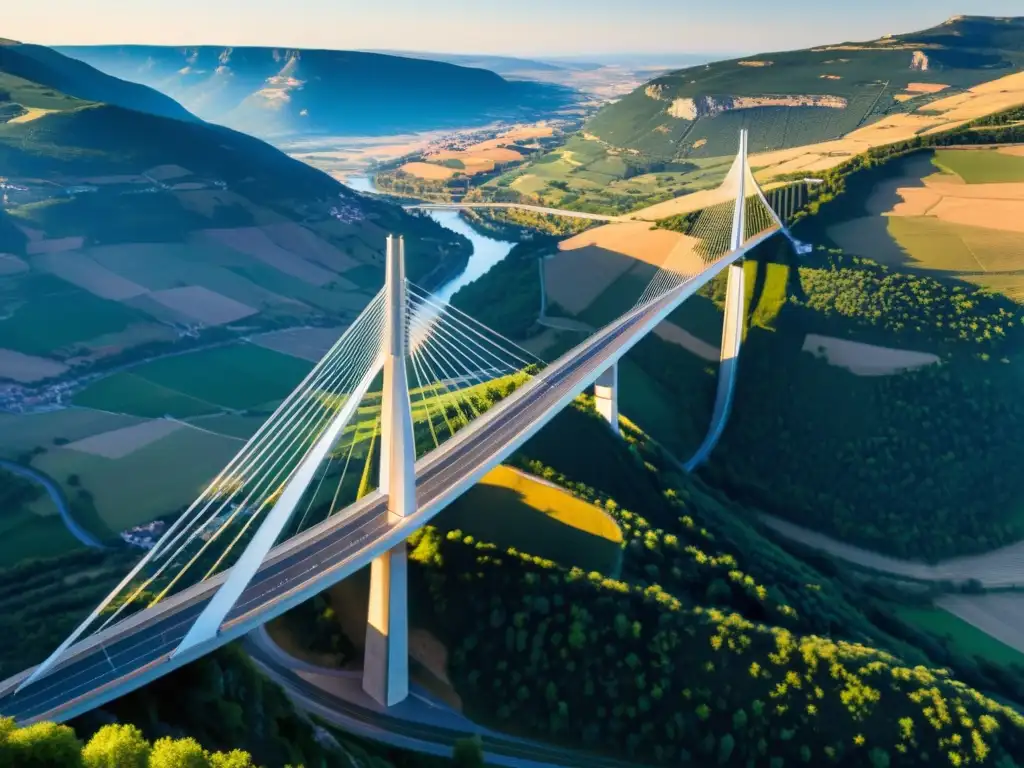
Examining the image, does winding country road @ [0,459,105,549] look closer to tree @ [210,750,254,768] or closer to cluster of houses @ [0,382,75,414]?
cluster of houses @ [0,382,75,414]

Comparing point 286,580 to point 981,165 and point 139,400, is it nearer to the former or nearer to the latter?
point 139,400

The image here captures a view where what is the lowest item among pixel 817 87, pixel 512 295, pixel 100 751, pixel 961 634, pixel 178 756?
pixel 961 634

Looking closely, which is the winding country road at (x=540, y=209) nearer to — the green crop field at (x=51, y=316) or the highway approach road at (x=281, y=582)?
the green crop field at (x=51, y=316)

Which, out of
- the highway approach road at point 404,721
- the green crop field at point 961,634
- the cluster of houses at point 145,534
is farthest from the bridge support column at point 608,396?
the cluster of houses at point 145,534

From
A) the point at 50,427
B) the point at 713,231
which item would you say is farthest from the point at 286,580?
the point at 713,231

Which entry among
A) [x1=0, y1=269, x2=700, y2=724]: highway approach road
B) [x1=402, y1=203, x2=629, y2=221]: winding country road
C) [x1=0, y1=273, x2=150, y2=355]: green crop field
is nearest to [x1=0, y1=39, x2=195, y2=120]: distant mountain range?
[x1=402, y1=203, x2=629, y2=221]: winding country road

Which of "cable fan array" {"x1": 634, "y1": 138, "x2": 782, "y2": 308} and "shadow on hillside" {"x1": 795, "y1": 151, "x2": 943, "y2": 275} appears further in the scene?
"shadow on hillside" {"x1": 795, "y1": 151, "x2": 943, "y2": 275}

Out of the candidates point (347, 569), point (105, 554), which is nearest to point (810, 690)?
point (347, 569)
